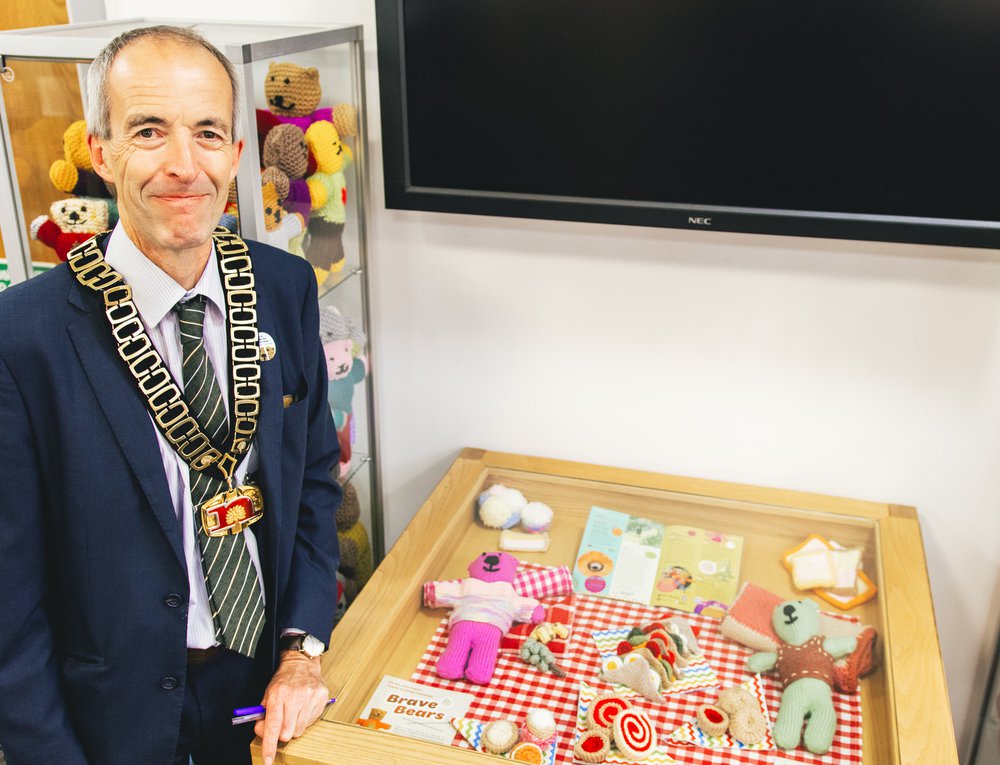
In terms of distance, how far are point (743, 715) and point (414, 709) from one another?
0.51 m

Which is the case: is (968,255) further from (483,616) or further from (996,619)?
(483,616)

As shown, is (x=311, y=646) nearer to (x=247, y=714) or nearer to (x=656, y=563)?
(x=247, y=714)

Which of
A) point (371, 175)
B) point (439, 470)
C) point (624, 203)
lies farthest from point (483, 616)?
point (371, 175)

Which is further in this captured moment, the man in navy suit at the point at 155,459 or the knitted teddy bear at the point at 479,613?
the knitted teddy bear at the point at 479,613

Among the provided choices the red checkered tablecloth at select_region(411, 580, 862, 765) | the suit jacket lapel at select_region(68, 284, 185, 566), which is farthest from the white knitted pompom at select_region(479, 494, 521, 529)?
the suit jacket lapel at select_region(68, 284, 185, 566)

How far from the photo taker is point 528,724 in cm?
141

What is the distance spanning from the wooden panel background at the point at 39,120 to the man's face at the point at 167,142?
1.59ft

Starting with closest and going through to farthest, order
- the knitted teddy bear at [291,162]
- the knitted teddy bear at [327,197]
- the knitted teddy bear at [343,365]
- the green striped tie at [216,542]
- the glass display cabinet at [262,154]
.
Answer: the green striped tie at [216,542] < the glass display cabinet at [262,154] < the knitted teddy bear at [291,162] < the knitted teddy bear at [327,197] < the knitted teddy bear at [343,365]

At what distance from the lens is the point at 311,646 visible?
1425mm

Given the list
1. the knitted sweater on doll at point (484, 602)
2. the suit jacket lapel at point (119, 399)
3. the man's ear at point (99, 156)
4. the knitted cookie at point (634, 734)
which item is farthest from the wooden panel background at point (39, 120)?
the knitted cookie at point (634, 734)

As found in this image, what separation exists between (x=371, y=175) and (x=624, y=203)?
1.87 feet

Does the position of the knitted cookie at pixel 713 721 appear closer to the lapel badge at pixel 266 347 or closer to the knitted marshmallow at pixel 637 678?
the knitted marshmallow at pixel 637 678

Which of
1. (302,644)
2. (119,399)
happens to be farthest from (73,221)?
(302,644)

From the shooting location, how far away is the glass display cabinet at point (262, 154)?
1.48m
